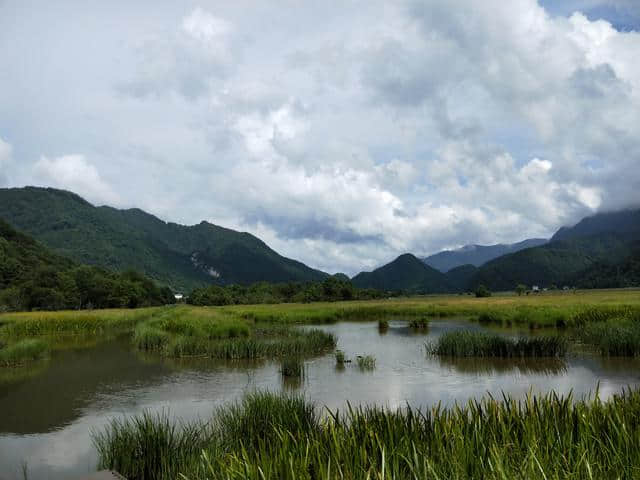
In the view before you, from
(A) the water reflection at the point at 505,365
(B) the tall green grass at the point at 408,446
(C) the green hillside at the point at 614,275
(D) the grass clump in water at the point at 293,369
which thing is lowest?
(A) the water reflection at the point at 505,365

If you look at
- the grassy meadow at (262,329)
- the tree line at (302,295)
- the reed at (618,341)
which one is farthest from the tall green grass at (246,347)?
the tree line at (302,295)

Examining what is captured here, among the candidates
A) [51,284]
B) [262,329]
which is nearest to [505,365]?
[262,329]

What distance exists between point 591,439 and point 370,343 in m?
24.5

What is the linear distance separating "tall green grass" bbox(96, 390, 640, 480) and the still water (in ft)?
8.51

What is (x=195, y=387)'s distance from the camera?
718 inches

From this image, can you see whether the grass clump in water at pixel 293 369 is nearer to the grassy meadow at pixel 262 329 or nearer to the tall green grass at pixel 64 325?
the grassy meadow at pixel 262 329

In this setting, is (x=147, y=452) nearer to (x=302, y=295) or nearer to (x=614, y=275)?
(x=302, y=295)

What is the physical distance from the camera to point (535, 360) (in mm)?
22297

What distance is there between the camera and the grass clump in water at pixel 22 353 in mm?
25172

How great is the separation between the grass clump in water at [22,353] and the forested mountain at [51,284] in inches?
2237

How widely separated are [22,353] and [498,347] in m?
24.3

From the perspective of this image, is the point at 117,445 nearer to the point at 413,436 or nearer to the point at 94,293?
the point at 413,436

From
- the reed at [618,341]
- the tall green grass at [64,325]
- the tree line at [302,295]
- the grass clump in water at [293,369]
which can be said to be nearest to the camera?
the grass clump in water at [293,369]

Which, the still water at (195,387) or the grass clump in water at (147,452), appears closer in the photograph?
the grass clump in water at (147,452)
